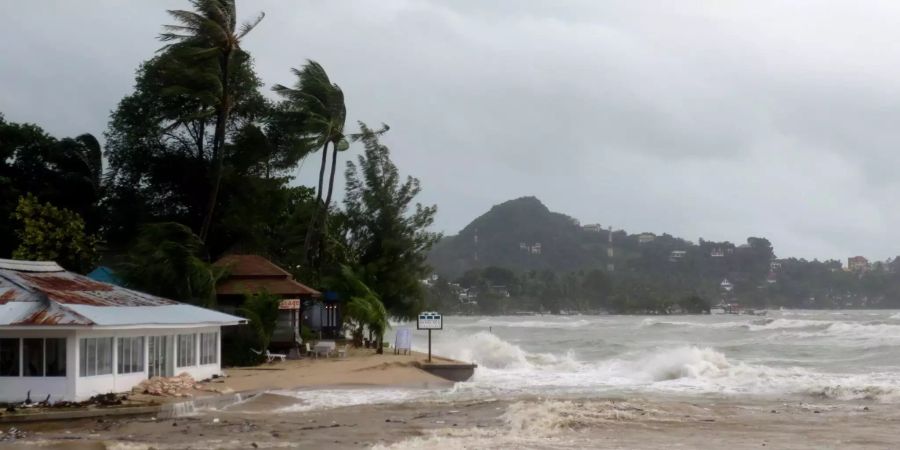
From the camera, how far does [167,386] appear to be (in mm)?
21594

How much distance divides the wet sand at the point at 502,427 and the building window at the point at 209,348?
341cm

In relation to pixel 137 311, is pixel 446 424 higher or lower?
lower

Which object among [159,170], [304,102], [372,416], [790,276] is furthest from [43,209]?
[790,276]

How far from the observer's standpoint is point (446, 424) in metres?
18.6

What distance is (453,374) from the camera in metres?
28.7

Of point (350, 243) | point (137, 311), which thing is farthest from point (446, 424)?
point (350, 243)

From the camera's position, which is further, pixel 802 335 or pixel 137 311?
pixel 802 335

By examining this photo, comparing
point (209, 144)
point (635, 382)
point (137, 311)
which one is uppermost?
point (209, 144)

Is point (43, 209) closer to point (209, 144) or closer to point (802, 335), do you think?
point (209, 144)

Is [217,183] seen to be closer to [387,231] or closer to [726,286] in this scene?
[387,231]

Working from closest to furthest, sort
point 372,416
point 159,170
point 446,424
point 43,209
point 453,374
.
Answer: point 446,424
point 372,416
point 453,374
point 43,209
point 159,170

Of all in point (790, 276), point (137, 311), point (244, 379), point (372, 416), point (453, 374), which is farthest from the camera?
point (790, 276)

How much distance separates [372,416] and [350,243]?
22046mm

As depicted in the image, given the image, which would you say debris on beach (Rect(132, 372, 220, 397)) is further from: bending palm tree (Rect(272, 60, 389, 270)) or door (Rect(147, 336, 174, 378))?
bending palm tree (Rect(272, 60, 389, 270))
